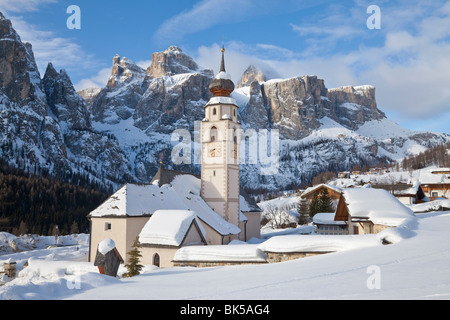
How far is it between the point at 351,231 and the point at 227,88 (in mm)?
21200

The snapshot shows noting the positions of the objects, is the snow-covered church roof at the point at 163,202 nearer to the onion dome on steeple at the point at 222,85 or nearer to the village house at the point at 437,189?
the onion dome on steeple at the point at 222,85

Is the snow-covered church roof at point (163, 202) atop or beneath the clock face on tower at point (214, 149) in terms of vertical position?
beneath

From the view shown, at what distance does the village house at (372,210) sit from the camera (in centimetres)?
2356

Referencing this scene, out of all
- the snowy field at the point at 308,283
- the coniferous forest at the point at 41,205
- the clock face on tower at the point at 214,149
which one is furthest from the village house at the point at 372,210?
the coniferous forest at the point at 41,205

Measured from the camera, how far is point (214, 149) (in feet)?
134

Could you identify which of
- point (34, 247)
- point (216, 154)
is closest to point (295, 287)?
point (216, 154)

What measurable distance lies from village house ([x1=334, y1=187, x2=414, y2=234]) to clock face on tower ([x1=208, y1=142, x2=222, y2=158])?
15.7 meters

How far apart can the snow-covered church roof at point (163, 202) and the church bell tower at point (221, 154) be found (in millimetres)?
1373

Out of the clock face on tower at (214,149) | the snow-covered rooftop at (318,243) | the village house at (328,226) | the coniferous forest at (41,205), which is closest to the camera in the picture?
the snow-covered rooftop at (318,243)

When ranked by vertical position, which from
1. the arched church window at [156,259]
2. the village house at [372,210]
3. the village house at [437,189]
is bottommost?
the arched church window at [156,259]

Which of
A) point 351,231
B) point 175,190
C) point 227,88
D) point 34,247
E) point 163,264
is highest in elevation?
point 227,88

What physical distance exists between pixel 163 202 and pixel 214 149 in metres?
9.55
